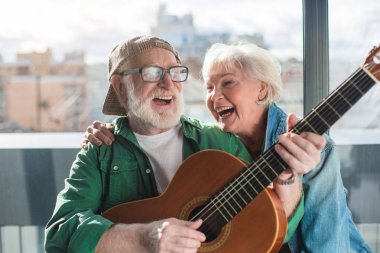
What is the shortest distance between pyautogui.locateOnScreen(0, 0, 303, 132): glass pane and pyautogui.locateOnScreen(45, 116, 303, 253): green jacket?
21.9 inches

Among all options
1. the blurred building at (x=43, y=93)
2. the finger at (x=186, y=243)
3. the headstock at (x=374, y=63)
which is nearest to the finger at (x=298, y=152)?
the headstock at (x=374, y=63)

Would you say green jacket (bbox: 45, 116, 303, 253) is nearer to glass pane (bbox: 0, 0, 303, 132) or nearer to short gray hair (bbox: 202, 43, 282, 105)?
short gray hair (bbox: 202, 43, 282, 105)

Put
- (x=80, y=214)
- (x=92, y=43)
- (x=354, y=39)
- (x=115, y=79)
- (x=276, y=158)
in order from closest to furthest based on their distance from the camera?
(x=276, y=158) < (x=80, y=214) < (x=115, y=79) < (x=354, y=39) < (x=92, y=43)

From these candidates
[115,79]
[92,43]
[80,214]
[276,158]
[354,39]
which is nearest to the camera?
[276,158]

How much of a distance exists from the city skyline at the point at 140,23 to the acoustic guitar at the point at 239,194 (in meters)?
1.00

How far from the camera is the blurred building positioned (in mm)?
2266

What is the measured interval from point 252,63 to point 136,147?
54 centimetres

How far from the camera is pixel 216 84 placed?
5.63ft

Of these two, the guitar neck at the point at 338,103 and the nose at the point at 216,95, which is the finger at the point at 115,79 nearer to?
the nose at the point at 216,95

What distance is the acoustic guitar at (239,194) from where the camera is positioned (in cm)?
115

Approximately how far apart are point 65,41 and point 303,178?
4.56 feet

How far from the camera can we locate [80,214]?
1.40 meters

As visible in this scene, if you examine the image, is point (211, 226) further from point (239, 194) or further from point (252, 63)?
point (252, 63)

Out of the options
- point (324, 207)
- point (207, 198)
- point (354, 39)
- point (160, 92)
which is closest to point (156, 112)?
point (160, 92)
